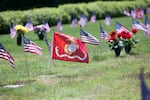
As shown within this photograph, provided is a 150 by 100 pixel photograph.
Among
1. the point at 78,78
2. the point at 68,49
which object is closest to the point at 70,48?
the point at 68,49

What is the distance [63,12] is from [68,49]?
22826 mm

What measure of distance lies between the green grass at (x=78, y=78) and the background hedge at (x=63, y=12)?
43.4 feet

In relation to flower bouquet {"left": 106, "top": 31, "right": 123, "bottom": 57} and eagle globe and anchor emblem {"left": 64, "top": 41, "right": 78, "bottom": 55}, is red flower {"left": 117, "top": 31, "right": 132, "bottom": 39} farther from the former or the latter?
eagle globe and anchor emblem {"left": 64, "top": 41, "right": 78, "bottom": 55}

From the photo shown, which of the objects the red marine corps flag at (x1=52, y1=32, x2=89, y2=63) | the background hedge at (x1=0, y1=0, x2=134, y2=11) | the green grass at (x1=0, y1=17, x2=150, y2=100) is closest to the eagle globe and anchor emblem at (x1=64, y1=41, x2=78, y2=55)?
the red marine corps flag at (x1=52, y1=32, x2=89, y2=63)

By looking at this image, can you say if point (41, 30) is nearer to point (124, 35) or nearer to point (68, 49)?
point (124, 35)

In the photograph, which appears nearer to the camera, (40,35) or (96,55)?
(96,55)

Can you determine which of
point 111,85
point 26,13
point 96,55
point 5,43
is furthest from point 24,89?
point 26,13

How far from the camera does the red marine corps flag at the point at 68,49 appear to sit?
11500mm

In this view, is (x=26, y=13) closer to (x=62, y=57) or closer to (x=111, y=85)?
(x=62, y=57)

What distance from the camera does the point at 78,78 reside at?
11.0m

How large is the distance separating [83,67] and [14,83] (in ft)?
8.98

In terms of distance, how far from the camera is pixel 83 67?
510 inches

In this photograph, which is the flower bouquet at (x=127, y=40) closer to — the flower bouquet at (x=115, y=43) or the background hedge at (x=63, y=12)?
the flower bouquet at (x=115, y=43)

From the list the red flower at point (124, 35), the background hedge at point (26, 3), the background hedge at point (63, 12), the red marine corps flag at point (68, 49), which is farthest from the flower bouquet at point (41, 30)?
the background hedge at point (26, 3)
